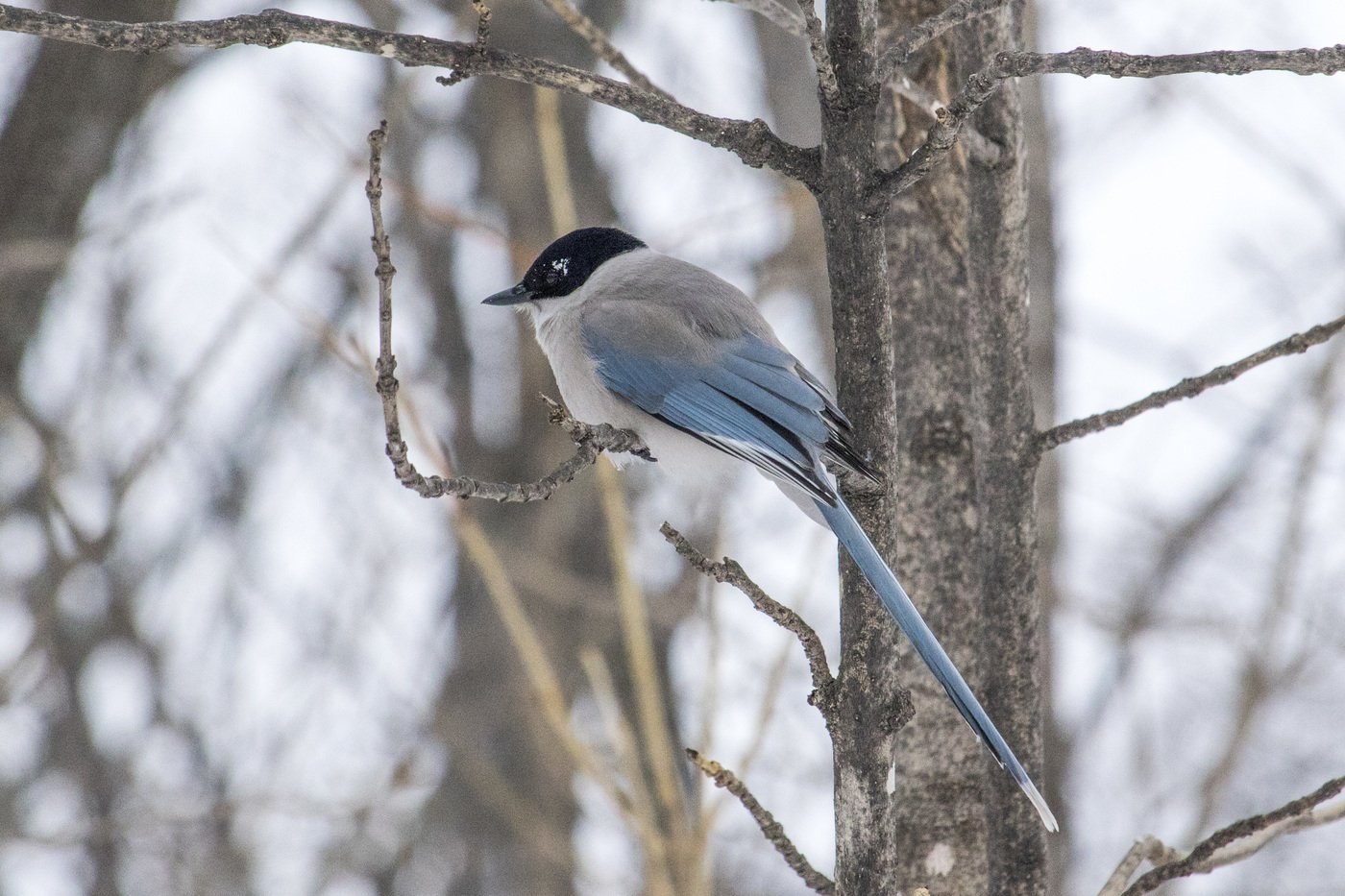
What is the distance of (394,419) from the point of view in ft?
6.02

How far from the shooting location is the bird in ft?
9.02

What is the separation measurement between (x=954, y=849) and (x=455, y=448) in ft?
17.2

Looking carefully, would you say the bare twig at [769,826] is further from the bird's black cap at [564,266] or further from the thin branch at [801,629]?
the bird's black cap at [564,266]

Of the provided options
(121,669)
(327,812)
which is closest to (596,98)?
(327,812)

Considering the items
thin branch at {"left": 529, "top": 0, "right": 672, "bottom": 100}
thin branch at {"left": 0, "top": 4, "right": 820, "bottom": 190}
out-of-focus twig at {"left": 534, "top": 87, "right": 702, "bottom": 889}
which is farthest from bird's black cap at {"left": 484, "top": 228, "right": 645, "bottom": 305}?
thin branch at {"left": 0, "top": 4, "right": 820, "bottom": 190}

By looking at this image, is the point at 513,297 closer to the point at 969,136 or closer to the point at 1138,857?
the point at 969,136

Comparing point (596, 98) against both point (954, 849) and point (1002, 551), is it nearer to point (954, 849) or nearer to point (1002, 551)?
point (1002, 551)

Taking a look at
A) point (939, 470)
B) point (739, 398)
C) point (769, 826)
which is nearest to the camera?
point (769, 826)

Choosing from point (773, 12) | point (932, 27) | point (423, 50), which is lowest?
point (423, 50)

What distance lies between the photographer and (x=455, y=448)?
733 cm

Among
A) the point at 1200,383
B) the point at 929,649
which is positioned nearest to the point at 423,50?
the point at 929,649

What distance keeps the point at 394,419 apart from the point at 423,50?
50cm

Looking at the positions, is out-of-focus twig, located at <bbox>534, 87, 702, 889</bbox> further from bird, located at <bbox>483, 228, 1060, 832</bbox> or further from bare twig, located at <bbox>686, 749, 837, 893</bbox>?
bare twig, located at <bbox>686, 749, 837, 893</bbox>

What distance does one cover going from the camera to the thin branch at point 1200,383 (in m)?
2.03
